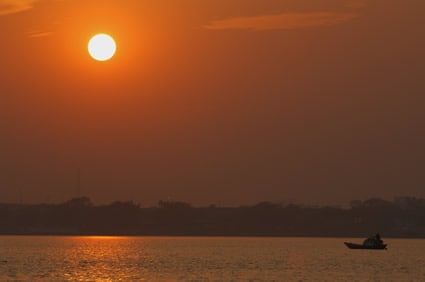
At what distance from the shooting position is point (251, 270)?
182 metres

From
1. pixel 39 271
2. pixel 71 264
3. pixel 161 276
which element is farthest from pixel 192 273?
pixel 71 264

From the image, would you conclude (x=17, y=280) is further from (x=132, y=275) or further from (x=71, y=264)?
(x=71, y=264)

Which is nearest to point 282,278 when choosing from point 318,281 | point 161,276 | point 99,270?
point 318,281

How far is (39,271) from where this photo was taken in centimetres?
16738

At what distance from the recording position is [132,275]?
16300 centimetres

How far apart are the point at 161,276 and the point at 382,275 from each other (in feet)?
117

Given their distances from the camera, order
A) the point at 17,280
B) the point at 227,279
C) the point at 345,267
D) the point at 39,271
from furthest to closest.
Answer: the point at 345,267 → the point at 39,271 → the point at 227,279 → the point at 17,280

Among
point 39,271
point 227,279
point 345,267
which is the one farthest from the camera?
point 345,267

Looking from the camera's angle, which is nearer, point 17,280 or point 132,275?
point 17,280

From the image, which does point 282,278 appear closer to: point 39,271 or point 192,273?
point 192,273

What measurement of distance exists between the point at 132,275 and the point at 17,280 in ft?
73.9

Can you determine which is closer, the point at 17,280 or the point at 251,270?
the point at 17,280

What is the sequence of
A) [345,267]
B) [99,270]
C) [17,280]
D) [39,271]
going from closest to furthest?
[17,280], [39,271], [99,270], [345,267]

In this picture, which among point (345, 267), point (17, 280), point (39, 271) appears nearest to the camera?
point (17, 280)
